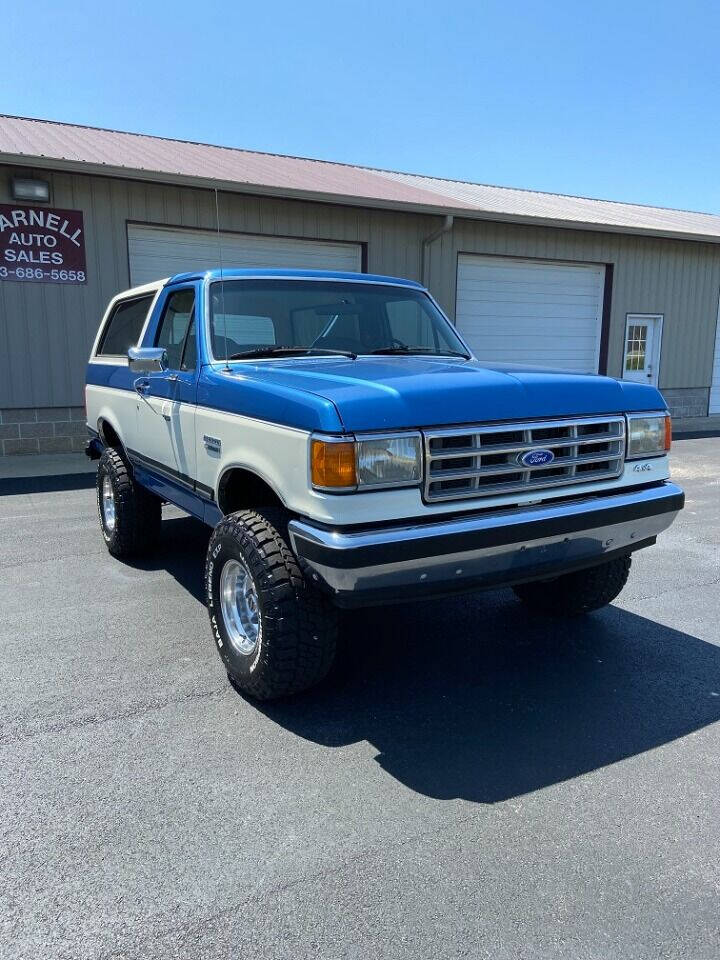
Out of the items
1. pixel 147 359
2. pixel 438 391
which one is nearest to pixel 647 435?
pixel 438 391

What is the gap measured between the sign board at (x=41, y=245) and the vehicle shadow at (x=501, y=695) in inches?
301

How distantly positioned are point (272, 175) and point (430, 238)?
2.81m

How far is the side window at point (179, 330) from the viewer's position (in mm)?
4164

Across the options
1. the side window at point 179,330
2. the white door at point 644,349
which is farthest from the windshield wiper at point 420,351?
the white door at point 644,349

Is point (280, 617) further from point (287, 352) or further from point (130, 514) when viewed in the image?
point (130, 514)

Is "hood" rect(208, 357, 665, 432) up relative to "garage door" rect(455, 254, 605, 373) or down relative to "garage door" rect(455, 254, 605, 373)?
down

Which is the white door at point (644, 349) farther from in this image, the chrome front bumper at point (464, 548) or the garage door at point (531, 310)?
the chrome front bumper at point (464, 548)

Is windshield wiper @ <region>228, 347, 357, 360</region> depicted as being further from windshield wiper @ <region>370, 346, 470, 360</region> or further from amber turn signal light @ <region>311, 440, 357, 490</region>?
amber turn signal light @ <region>311, 440, 357, 490</region>

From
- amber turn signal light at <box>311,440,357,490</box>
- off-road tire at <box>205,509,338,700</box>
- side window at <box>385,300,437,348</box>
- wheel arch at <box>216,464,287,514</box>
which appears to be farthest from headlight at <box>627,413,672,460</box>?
wheel arch at <box>216,464,287,514</box>

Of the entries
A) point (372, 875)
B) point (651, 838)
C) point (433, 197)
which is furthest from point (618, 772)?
point (433, 197)

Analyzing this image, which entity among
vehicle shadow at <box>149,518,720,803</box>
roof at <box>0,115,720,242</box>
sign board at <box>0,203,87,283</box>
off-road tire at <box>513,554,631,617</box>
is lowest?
vehicle shadow at <box>149,518,720,803</box>

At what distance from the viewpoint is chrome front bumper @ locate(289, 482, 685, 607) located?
8.81ft

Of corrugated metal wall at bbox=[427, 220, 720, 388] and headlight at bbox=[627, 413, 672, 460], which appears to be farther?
corrugated metal wall at bbox=[427, 220, 720, 388]

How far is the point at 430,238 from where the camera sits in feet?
39.4
